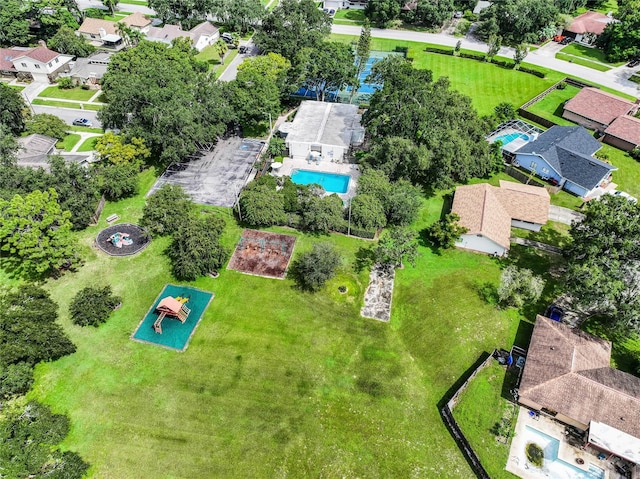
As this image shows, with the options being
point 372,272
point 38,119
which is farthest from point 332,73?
point 38,119

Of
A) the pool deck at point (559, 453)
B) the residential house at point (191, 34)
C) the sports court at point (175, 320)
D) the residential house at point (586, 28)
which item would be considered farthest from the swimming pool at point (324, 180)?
the residential house at point (586, 28)

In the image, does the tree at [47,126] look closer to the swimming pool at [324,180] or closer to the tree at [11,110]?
the tree at [11,110]

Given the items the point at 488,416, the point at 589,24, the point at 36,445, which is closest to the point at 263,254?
the point at 36,445

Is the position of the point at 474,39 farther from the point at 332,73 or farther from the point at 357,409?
the point at 357,409

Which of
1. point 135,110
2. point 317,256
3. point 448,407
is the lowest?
point 448,407

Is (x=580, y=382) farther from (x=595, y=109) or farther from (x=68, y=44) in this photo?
(x=68, y=44)


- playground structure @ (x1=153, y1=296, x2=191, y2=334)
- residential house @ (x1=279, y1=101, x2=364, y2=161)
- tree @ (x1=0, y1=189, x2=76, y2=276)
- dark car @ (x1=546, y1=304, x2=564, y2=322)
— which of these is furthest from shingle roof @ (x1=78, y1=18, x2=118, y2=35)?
dark car @ (x1=546, y1=304, x2=564, y2=322)
